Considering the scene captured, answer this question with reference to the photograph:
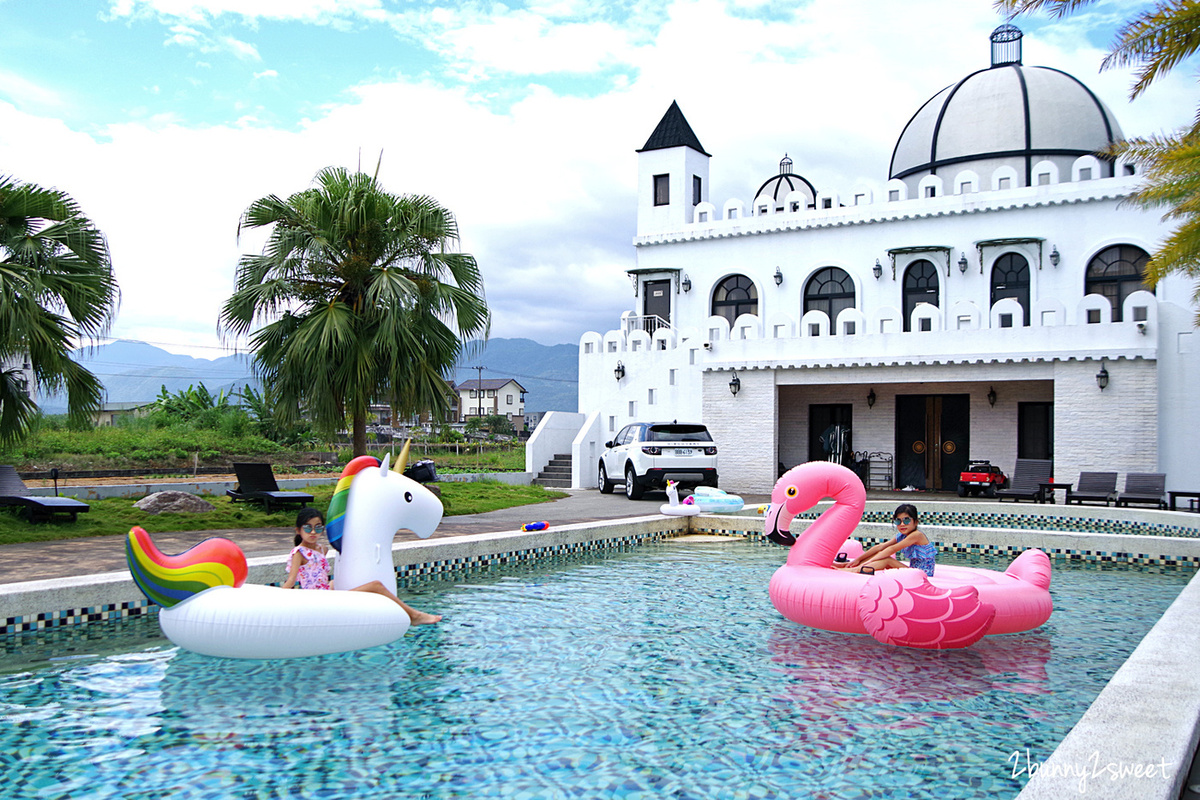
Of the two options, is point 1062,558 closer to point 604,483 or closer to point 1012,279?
point 604,483

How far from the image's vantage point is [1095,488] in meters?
16.5

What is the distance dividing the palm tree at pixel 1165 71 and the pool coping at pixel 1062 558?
4047 millimetres

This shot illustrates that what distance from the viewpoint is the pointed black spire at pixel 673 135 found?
2727 cm

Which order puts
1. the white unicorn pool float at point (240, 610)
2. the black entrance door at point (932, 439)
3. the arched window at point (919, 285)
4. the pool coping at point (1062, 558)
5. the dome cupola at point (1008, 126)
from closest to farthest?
the pool coping at point (1062, 558), the white unicorn pool float at point (240, 610), the black entrance door at point (932, 439), the arched window at point (919, 285), the dome cupola at point (1008, 126)

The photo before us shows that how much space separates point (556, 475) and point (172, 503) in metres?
12.5

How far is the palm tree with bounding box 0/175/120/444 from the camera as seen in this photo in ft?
36.0

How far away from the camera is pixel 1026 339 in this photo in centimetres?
1909

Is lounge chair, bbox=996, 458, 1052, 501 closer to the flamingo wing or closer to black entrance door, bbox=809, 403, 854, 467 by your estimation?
black entrance door, bbox=809, 403, 854, 467

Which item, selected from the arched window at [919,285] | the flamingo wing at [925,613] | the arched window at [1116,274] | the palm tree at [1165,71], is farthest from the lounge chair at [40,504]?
the arched window at [1116,274]

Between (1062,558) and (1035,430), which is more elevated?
(1035,430)

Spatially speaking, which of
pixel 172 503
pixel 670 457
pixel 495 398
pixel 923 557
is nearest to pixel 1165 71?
pixel 923 557

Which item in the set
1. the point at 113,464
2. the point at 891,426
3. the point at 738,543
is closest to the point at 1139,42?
the point at 738,543

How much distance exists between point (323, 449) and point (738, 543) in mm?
25546

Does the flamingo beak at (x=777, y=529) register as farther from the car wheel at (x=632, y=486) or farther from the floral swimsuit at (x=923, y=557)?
the car wheel at (x=632, y=486)
